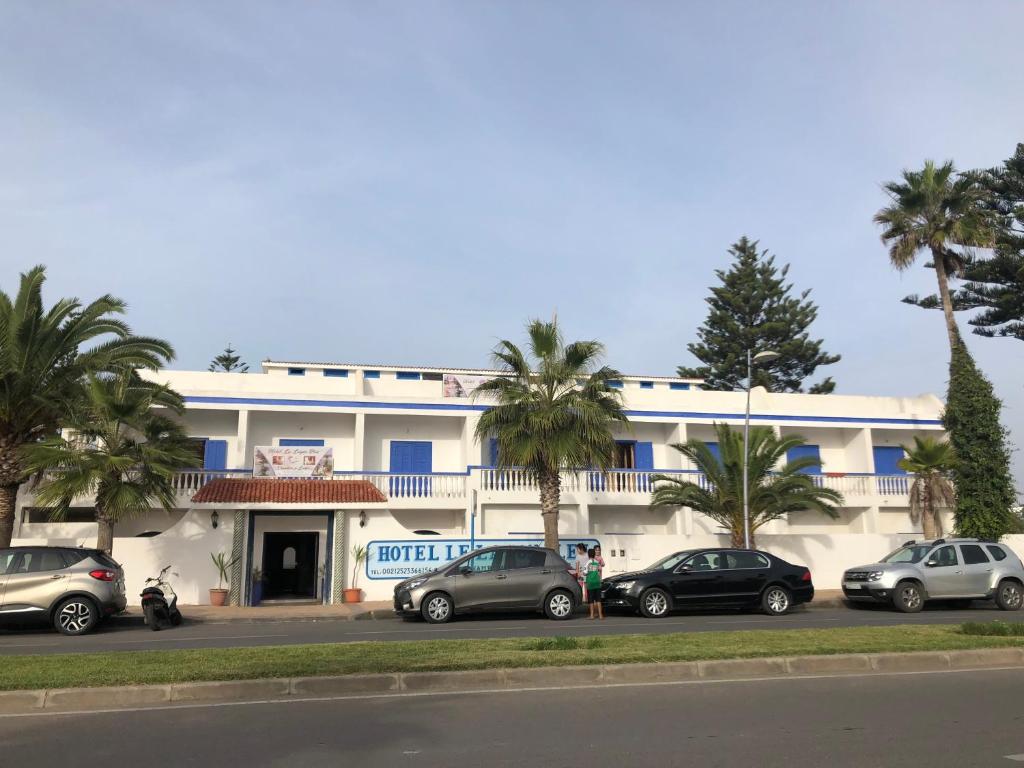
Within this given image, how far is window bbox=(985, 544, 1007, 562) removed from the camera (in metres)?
19.0

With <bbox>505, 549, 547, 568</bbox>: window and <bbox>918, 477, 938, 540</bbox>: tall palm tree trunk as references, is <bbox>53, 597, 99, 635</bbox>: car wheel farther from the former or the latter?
<bbox>918, 477, 938, 540</bbox>: tall palm tree trunk

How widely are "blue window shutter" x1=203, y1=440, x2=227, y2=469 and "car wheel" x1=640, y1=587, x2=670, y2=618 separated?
51.6 feet

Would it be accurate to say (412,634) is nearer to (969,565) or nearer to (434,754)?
(434,754)

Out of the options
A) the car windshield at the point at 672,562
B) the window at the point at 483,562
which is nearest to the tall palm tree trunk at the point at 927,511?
the car windshield at the point at 672,562

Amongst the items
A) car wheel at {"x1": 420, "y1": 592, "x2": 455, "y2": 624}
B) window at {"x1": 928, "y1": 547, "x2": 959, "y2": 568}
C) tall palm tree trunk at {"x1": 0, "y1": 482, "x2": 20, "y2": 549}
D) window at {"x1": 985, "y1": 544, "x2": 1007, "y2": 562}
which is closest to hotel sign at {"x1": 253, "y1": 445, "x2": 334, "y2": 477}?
tall palm tree trunk at {"x1": 0, "y1": 482, "x2": 20, "y2": 549}

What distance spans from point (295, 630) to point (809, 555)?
1663 cm

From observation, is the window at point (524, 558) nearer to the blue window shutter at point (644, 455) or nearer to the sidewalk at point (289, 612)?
the sidewalk at point (289, 612)

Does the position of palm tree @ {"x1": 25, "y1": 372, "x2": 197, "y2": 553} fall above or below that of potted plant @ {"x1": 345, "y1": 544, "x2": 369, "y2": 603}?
above

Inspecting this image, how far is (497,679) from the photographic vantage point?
878cm

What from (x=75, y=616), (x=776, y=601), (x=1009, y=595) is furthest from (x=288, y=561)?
(x=1009, y=595)

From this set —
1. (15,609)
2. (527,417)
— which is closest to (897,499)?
(527,417)

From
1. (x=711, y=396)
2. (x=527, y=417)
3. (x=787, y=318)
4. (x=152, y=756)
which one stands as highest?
(x=787, y=318)

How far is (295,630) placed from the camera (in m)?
15.5

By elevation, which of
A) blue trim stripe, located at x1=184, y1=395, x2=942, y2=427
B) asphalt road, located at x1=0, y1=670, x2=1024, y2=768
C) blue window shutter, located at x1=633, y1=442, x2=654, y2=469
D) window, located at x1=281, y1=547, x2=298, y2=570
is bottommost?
asphalt road, located at x1=0, y1=670, x2=1024, y2=768
